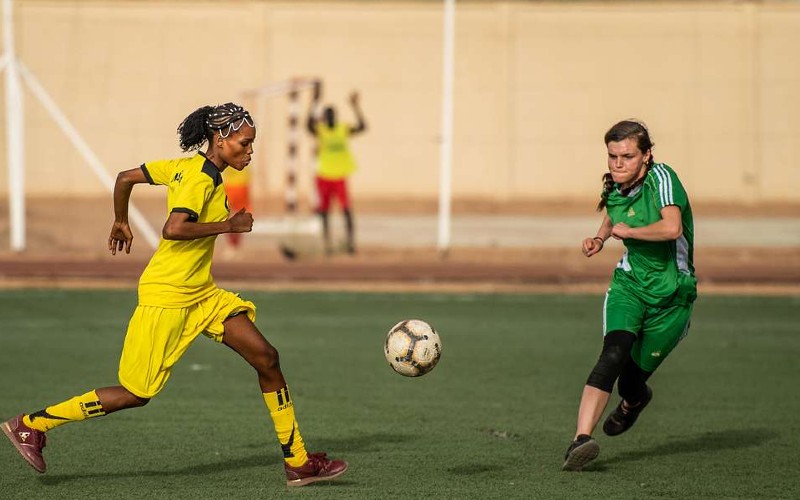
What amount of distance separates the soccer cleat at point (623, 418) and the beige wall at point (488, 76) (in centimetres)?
A: 2440

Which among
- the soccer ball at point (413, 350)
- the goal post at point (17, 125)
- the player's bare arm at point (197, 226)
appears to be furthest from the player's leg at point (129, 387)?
the goal post at point (17, 125)

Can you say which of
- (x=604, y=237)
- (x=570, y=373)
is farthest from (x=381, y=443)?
(x=570, y=373)

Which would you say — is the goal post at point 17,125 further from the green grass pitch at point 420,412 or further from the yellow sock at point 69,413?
the yellow sock at point 69,413

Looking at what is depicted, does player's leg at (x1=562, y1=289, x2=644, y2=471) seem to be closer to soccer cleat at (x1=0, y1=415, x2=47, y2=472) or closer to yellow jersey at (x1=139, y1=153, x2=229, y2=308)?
yellow jersey at (x1=139, y1=153, x2=229, y2=308)

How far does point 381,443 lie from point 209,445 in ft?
3.33

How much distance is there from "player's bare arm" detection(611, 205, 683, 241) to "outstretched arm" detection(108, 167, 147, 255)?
2.43 meters

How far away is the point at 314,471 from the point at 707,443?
104 inches

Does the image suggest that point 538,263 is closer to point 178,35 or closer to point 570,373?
point 570,373

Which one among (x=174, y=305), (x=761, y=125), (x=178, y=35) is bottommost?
(x=174, y=305)

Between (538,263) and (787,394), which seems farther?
(538,263)

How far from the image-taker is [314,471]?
7230 millimetres

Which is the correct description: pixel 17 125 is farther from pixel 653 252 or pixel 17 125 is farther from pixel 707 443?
pixel 653 252

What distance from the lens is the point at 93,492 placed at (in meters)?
7.09

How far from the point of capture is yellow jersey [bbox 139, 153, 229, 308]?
689cm
